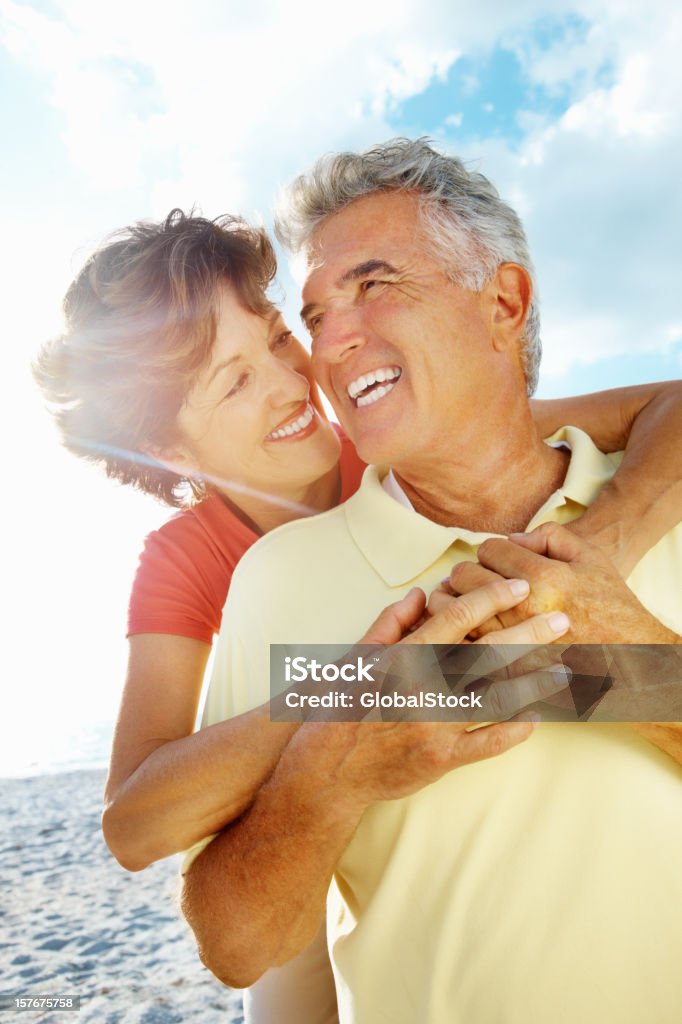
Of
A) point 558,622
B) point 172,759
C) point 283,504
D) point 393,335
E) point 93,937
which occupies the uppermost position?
point 393,335

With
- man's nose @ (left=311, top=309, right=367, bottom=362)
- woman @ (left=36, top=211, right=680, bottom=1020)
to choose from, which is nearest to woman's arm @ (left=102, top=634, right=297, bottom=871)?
woman @ (left=36, top=211, right=680, bottom=1020)

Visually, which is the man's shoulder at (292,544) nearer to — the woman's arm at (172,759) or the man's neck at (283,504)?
the woman's arm at (172,759)

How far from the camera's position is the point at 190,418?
236 centimetres

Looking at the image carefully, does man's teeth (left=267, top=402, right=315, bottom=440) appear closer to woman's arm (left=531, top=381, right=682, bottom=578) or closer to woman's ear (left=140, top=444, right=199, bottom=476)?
woman's ear (left=140, top=444, right=199, bottom=476)

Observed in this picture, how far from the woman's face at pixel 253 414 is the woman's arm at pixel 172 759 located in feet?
1.80

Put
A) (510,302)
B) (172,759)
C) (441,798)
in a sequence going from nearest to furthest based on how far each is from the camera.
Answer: (441,798) → (172,759) → (510,302)

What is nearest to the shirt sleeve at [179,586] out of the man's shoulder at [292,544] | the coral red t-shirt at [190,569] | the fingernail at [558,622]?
the coral red t-shirt at [190,569]

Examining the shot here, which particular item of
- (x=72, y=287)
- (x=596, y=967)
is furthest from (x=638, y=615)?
(x=72, y=287)

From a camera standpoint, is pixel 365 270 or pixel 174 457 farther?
pixel 174 457

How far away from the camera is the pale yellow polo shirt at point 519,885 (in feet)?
4.28

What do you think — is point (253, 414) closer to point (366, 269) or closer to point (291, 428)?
point (291, 428)

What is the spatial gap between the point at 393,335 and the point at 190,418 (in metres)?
0.77

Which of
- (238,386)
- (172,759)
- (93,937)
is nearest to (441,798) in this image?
(172,759)

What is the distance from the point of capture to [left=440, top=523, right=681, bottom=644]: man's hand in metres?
1.33
